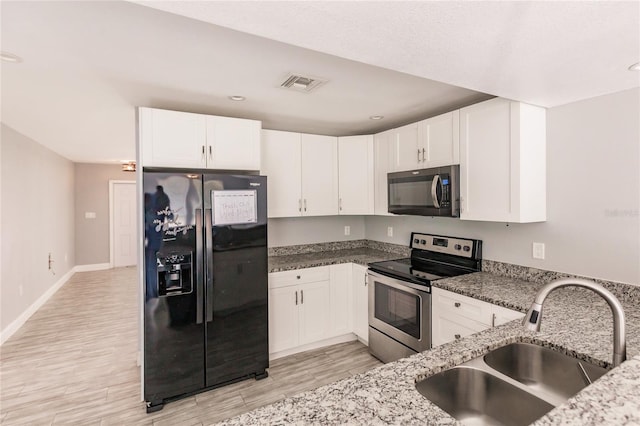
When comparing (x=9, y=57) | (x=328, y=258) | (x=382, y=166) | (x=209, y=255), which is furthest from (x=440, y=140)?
(x=9, y=57)

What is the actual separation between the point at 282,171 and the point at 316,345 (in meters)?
1.79

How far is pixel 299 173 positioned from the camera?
3439 millimetres

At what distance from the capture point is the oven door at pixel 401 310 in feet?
8.45

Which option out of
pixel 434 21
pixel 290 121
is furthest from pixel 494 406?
pixel 290 121

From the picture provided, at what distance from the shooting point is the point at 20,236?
4086 millimetres

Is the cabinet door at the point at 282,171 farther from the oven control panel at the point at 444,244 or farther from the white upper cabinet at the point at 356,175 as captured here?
the oven control panel at the point at 444,244

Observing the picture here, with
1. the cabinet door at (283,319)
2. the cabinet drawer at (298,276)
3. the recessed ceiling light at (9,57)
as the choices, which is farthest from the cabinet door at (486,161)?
the recessed ceiling light at (9,57)

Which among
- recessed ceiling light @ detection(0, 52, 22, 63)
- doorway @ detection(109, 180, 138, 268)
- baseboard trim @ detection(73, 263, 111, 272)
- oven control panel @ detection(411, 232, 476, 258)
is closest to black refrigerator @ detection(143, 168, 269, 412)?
recessed ceiling light @ detection(0, 52, 22, 63)

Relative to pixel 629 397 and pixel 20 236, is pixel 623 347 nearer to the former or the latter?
pixel 629 397

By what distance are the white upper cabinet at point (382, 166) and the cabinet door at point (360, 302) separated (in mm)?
673

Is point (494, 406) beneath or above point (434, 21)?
beneath

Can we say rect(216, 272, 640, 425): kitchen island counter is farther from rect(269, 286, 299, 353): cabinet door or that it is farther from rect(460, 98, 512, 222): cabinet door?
rect(269, 286, 299, 353): cabinet door

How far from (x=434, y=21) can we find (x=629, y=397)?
131 centimetres

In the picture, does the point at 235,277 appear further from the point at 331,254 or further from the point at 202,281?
the point at 331,254
